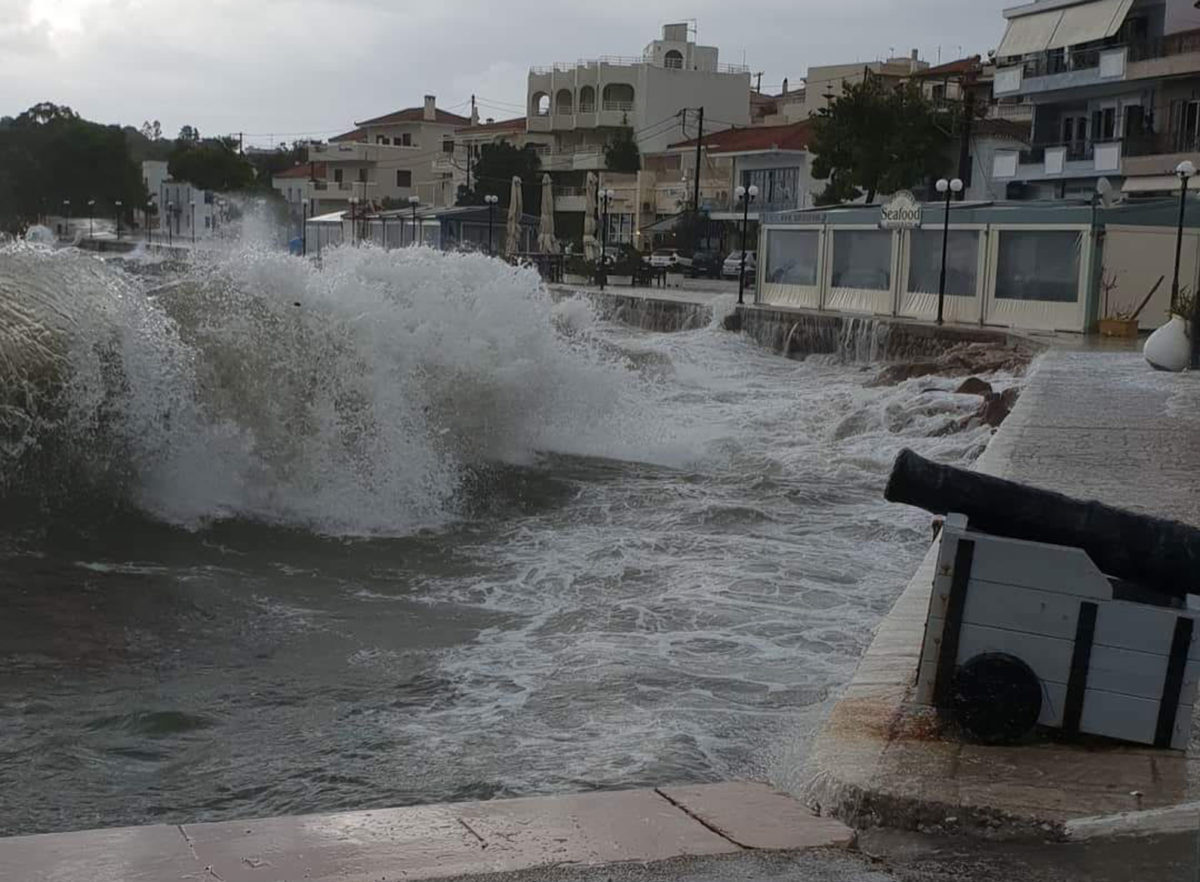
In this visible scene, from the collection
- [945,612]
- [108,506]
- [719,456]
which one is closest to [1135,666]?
[945,612]

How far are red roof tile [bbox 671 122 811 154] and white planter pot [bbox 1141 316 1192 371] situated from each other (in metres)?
40.6

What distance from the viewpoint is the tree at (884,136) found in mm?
47688

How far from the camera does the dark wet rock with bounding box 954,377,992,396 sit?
1955cm

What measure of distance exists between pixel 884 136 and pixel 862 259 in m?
18.5

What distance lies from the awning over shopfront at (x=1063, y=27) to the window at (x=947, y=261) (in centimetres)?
1544

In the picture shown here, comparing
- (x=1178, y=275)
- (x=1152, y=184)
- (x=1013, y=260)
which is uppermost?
(x=1152, y=184)

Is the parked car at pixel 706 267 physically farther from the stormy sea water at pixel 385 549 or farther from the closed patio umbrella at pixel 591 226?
the stormy sea water at pixel 385 549

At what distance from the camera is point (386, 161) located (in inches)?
3760

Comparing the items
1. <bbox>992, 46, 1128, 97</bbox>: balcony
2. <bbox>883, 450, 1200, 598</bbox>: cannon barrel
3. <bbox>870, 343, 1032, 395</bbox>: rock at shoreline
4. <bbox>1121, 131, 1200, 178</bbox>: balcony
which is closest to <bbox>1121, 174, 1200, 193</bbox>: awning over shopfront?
<bbox>1121, 131, 1200, 178</bbox>: balcony

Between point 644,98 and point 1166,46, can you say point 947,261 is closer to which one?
point 1166,46

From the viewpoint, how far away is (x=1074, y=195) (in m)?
42.4

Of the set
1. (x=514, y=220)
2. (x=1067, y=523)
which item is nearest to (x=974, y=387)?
(x=1067, y=523)

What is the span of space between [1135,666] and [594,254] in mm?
45205

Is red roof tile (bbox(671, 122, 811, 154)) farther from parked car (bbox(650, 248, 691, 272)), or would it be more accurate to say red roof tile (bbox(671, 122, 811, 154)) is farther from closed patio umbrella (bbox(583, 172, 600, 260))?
closed patio umbrella (bbox(583, 172, 600, 260))
